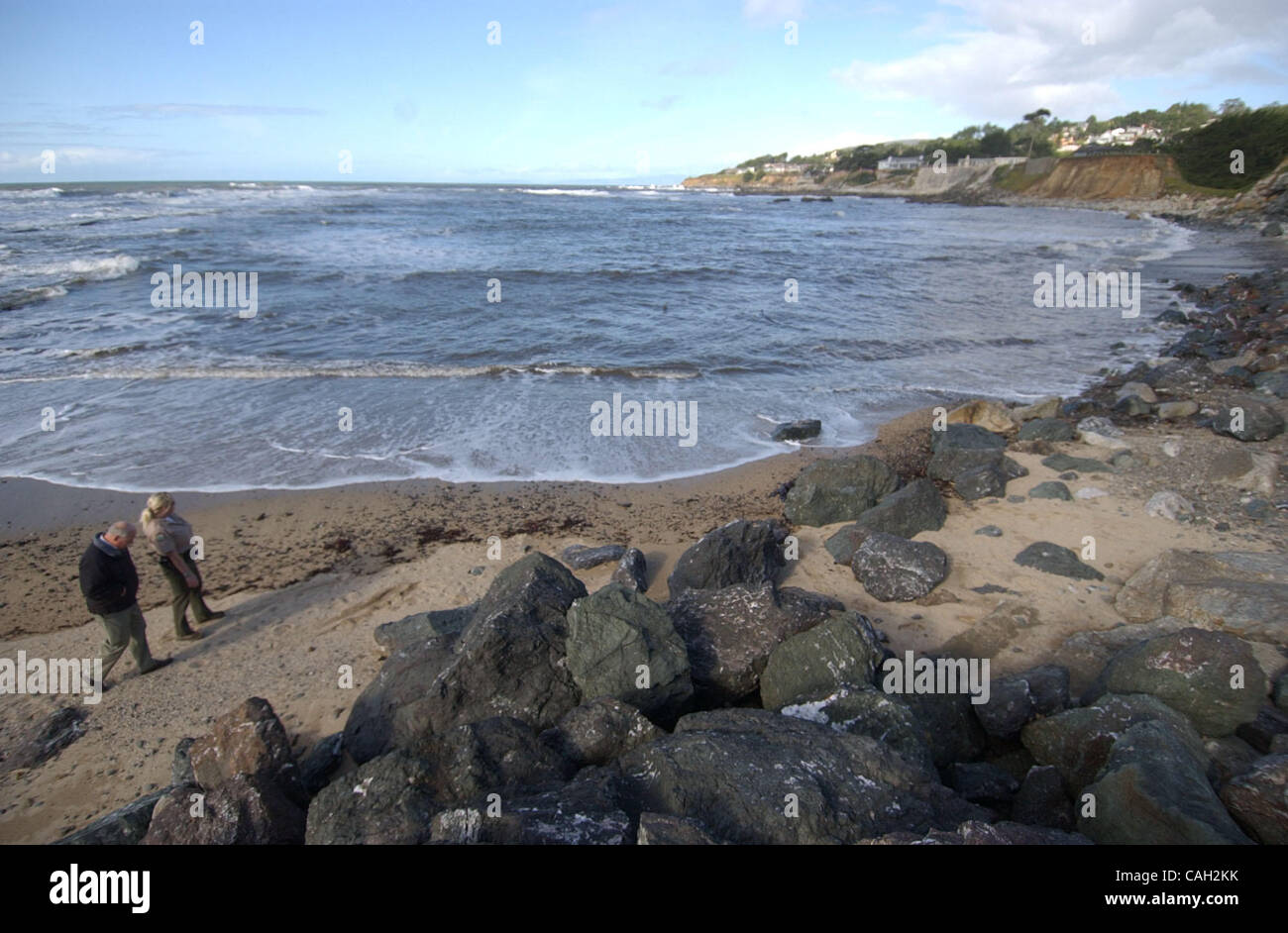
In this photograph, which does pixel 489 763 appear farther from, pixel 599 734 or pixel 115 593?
pixel 115 593

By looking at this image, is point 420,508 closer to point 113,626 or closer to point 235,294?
point 113,626

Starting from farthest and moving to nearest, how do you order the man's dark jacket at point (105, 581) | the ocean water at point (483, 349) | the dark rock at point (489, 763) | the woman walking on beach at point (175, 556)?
1. the ocean water at point (483, 349)
2. the woman walking on beach at point (175, 556)
3. the man's dark jacket at point (105, 581)
4. the dark rock at point (489, 763)

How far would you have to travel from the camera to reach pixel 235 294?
2200cm

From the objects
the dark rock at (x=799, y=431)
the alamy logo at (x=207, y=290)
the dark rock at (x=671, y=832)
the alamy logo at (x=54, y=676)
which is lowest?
the alamy logo at (x=54, y=676)

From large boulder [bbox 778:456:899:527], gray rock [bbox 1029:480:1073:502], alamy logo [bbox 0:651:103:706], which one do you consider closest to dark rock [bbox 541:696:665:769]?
alamy logo [bbox 0:651:103:706]

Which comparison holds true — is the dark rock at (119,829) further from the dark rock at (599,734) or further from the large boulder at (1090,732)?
the large boulder at (1090,732)

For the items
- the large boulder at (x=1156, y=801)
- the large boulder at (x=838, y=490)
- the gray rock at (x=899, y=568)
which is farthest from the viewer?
the large boulder at (x=838, y=490)

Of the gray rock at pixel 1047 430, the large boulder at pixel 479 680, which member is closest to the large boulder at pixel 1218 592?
the gray rock at pixel 1047 430

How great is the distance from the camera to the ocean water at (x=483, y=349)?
10484mm

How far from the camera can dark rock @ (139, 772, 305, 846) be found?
3.57 m

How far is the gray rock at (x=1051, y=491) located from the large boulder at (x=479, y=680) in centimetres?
625

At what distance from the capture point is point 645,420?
12133 millimetres

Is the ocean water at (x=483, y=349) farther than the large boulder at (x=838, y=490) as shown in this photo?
Yes
